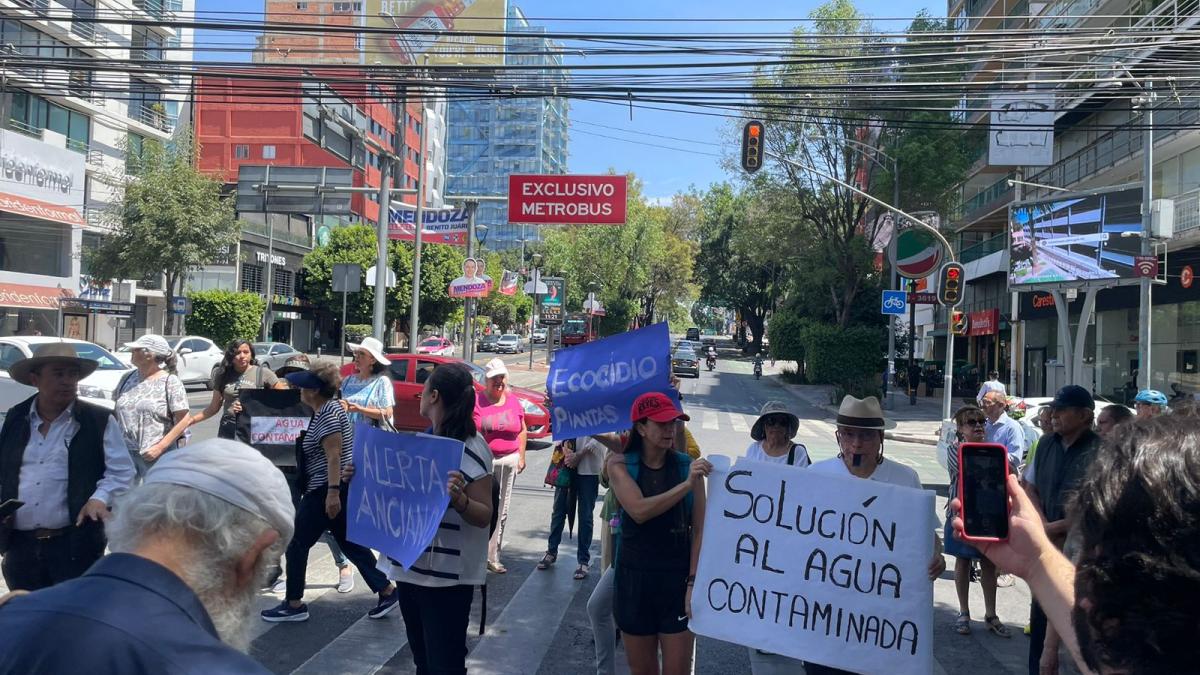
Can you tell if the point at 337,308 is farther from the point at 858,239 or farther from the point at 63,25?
the point at 858,239

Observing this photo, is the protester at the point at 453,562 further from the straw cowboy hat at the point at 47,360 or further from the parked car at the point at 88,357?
the parked car at the point at 88,357

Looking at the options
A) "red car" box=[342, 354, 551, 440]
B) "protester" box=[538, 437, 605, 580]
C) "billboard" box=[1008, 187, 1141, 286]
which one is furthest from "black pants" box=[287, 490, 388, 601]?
"billboard" box=[1008, 187, 1141, 286]

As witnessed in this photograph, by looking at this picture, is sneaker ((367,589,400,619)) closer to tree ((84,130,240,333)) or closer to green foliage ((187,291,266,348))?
tree ((84,130,240,333))

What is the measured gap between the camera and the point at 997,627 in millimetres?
6602

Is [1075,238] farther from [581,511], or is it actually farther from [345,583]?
[345,583]

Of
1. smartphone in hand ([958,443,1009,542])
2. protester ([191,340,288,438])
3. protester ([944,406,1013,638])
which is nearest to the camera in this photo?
smartphone in hand ([958,443,1009,542])

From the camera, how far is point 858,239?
123 feet

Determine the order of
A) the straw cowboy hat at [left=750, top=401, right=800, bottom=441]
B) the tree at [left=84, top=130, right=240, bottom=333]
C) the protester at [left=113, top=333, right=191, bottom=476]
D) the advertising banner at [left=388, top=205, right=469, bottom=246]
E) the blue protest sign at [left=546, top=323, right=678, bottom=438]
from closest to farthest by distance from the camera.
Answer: the blue protest sign at [left=546, top=323, right=678, bottom=438], the straw cowboy hat at [left=750, top=401, right=800, bottom=441], the protester at [left=113, top=333, right=191, bottom=476], the advertising banner at [left=388, top=205, right=469, bottom=246], the tree at [left=84, top=130, right=240, bottom=333]

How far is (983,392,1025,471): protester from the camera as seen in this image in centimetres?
A: 716

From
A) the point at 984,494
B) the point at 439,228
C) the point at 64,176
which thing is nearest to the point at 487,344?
the point at 64,176

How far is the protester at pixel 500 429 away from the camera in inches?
297

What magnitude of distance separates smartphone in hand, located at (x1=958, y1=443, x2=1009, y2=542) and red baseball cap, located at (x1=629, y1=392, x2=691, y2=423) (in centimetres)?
191

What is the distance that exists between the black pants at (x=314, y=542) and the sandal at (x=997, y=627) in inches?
176

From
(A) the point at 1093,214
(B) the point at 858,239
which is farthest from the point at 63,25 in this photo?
(A) the point at 1093,214
